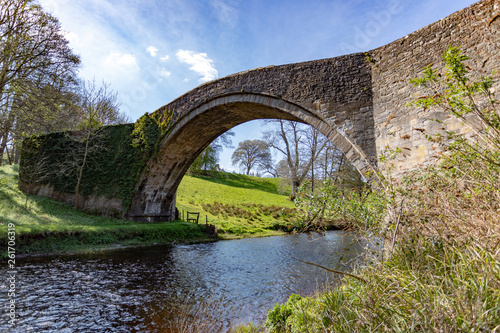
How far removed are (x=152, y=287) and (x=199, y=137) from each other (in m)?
8.02

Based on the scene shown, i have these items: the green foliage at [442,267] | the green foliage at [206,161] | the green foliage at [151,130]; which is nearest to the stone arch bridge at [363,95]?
the green foliage at [151,130]

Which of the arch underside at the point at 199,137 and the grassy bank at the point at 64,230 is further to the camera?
the grassy bank at the point at 64,230

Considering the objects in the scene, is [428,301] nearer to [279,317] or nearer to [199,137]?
[279,317]

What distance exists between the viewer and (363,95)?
292 inches

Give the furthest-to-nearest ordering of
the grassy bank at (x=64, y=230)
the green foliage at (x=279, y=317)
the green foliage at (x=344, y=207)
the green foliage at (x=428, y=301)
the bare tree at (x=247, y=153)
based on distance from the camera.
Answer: the bare tree at (x=247, y=153) → the grassy bank at (x=64, y=230) → the green foliage at (x=344, y=207) → the green foliage at (x=279, y=317) → the green foliage at (x=428, y=301)

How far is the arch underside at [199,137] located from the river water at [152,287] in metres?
3.31

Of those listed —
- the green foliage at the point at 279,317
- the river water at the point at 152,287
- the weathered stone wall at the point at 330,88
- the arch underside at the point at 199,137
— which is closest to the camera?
the green foliage at the point at 279,317

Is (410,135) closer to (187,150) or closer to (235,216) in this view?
(187,150)

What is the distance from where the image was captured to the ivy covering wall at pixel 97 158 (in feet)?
43.8

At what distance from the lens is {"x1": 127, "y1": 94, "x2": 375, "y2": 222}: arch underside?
789 cm

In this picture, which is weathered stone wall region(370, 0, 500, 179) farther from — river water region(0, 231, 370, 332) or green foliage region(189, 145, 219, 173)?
green foliage region(189, 145, 219, 173)

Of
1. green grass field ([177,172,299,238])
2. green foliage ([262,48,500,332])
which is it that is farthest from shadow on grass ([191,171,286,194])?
green foliage ([262,48,500,332])

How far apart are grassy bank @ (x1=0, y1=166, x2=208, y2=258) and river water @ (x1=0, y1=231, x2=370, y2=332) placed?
0.65 m

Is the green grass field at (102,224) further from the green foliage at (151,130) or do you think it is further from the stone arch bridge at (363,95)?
the green foliage at (151,130)
